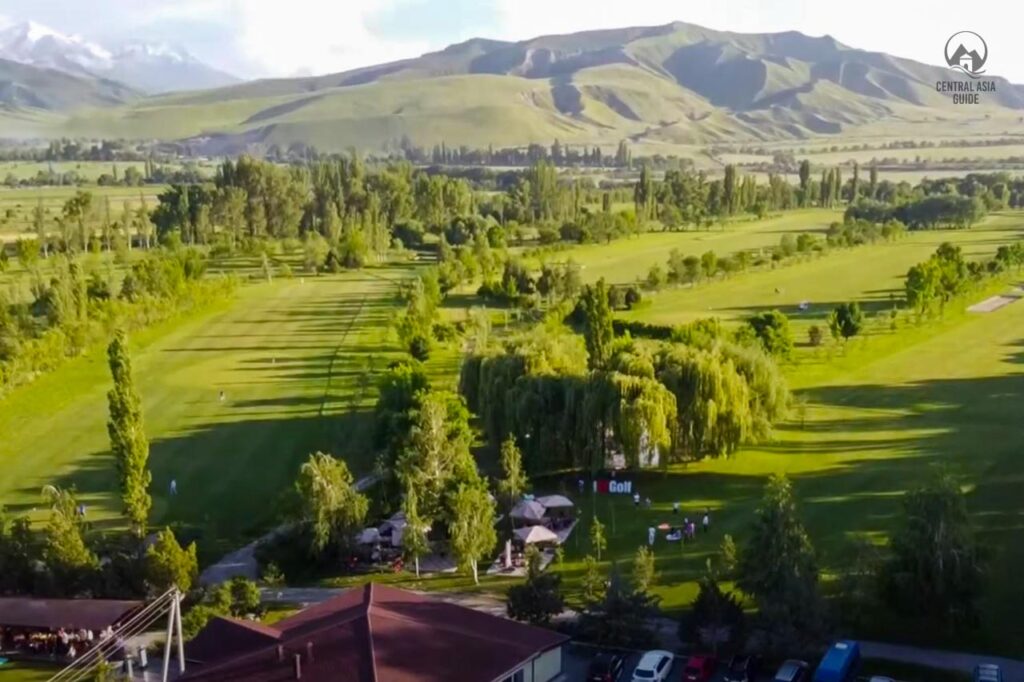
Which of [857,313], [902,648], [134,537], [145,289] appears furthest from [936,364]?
[145,289]

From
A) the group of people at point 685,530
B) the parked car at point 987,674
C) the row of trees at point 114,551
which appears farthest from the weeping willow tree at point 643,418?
the parked car at point 987,674

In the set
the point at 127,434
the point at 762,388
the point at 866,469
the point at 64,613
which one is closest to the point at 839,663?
the point at 866,469

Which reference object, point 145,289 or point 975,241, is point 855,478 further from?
point 975,241

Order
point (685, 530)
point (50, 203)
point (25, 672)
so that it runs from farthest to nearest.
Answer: point (50, 203), point (685, 530), point (25, 672)

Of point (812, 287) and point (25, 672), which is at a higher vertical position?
point (812, 287)

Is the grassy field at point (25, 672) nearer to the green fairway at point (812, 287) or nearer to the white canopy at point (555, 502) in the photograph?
the white canopy at point (555, 502)

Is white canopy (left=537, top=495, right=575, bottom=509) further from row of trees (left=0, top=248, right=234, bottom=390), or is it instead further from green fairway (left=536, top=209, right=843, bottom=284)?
green fairway (left=536, top=209, right=843, bottom=284)

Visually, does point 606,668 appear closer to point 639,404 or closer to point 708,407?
point 639,404
